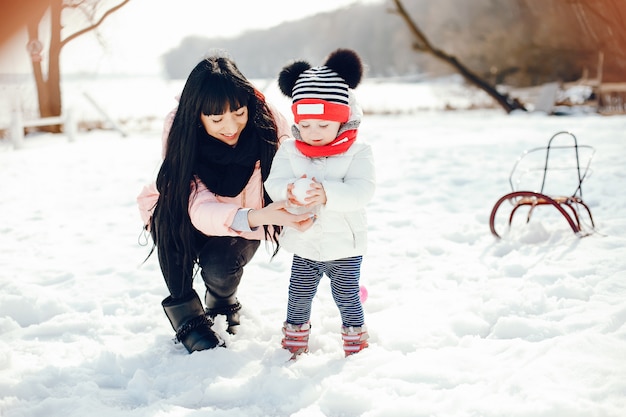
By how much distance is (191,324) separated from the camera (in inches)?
85.8

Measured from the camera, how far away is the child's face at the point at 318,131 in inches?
77.2

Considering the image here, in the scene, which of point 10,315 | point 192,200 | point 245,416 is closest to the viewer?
point 245,416

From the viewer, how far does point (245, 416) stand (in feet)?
5.50

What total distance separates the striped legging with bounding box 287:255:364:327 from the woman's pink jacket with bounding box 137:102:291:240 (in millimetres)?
283

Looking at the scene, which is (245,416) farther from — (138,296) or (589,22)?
(589,22)

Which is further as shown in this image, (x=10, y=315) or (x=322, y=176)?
(x=10, y=315)

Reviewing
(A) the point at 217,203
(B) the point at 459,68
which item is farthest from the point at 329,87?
(B) the point at 459,68

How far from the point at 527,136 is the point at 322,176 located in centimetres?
708

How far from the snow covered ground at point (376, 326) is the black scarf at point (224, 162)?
61 cm

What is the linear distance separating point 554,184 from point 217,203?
3798mm

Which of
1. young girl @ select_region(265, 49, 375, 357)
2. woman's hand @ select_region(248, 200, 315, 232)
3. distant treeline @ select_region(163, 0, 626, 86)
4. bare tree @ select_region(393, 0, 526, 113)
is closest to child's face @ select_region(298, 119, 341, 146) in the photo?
young girl @ select_region(265, 49, 375, 357)

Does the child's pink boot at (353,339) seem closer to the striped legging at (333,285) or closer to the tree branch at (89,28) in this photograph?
the striped legging at (333,285)

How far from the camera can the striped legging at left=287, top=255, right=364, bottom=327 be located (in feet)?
6.76

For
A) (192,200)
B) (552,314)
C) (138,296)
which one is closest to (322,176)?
(192,200)
